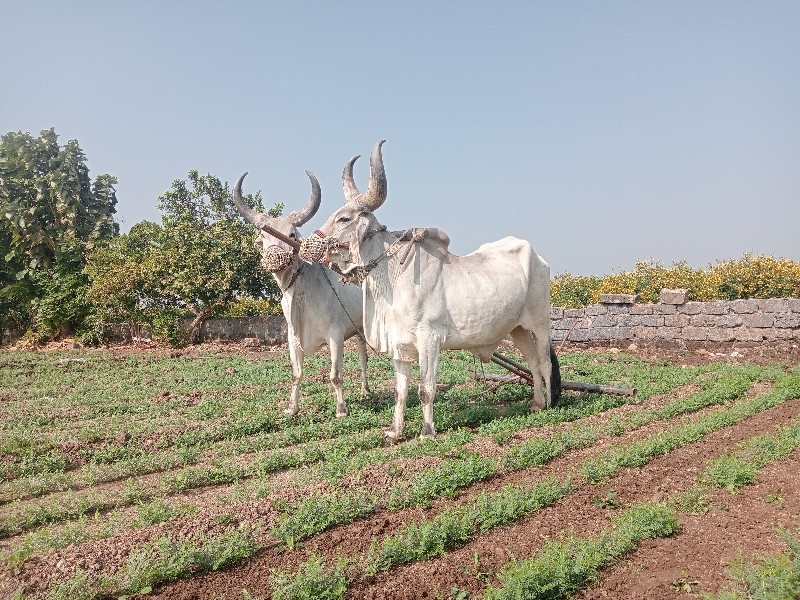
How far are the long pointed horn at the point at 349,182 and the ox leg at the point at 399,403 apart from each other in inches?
90.5

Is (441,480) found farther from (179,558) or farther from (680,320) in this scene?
(680,320)

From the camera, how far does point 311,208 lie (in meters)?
9.93

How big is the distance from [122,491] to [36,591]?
2.39 m

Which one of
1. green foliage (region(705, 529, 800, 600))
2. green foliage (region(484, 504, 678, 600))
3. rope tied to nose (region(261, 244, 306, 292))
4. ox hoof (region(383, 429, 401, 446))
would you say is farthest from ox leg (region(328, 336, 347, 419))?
green foliage (region(705, 529, 800, 600))

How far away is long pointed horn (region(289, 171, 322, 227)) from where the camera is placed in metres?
9.78

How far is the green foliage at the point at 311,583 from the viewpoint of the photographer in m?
4.10

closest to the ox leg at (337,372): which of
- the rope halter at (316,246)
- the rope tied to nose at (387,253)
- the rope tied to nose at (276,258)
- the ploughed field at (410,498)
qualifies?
the ploughed field at (410,498)

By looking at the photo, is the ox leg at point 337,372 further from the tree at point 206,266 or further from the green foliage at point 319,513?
the tree at point 206,266

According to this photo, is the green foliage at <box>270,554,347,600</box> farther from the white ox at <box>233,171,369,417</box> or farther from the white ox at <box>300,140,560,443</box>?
the white ox at <box>233,171,369,417</box>

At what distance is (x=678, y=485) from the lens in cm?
628

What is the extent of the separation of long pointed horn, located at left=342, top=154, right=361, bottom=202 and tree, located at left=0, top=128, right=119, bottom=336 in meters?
20.6

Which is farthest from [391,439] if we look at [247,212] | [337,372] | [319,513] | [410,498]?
[247,212]

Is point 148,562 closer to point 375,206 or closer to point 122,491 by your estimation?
point 122,491

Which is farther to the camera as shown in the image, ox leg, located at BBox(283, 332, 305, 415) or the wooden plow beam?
the wooden plow beam
